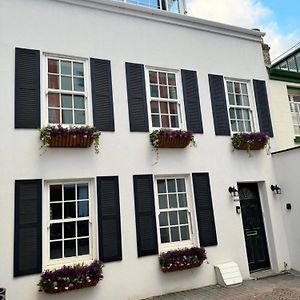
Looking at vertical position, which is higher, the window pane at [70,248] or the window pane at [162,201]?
the window pane at [162,201]

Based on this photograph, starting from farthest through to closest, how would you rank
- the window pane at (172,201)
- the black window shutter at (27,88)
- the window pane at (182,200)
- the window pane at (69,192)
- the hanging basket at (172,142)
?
the window pane at (182,200)
the window pane at (172,201)
the hanging basket at (172,142)
the window pane at (69,192)
the black window shutter at (27,88)

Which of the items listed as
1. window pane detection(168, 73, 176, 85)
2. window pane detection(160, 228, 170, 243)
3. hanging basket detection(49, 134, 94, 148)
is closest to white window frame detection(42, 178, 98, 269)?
hanging basket detection(49, 134, 94, 148)

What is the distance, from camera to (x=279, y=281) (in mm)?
6707

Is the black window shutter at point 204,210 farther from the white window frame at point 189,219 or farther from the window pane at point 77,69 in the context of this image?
the window pane at point 77,69

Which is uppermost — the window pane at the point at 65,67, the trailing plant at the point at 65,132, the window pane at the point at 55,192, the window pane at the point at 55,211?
the window pane at the point at 65,67

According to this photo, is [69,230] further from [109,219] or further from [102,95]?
[102,95]

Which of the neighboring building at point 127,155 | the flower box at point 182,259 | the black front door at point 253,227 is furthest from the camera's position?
the black front door at point 253,227

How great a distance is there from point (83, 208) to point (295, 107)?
7266 mm

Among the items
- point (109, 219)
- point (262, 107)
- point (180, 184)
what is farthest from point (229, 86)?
point (109, 219)

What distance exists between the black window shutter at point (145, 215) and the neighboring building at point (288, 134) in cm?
375

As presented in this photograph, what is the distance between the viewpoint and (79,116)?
632cm

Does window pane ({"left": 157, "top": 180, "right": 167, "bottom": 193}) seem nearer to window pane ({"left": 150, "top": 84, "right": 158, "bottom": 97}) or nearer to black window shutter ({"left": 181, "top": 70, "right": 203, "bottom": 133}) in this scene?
black window shutter ({"left": 181, "top": 70, "right": 203, "bottom": 133})

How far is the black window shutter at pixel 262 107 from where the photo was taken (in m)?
8.19

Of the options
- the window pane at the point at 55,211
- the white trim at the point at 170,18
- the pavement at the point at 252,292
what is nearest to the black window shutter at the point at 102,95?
the white trim at the point at 170,18
